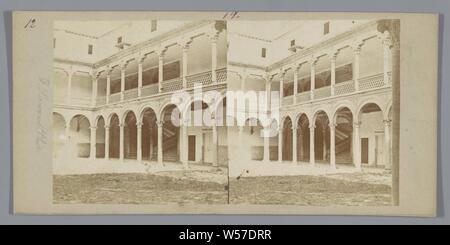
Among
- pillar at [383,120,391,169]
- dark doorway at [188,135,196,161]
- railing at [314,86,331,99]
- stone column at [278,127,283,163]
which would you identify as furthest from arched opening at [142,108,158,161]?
pillar at [383,120,391,169]

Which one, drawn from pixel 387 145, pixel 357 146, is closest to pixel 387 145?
pixel 387 145

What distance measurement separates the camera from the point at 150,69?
20.6 feet

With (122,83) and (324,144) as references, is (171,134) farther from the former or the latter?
(324,144)

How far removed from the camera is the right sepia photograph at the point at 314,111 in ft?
19.8

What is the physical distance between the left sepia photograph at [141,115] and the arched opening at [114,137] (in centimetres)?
1

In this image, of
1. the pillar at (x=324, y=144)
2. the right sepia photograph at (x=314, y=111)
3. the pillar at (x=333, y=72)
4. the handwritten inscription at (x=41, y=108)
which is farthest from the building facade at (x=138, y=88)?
the pillar at (x=333, y=72)

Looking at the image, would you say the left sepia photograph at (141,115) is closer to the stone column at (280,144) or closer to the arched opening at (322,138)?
the stone column at (280,144)

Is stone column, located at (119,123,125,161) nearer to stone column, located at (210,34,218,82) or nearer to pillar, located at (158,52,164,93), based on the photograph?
pillar, located at (158,52,164,93)

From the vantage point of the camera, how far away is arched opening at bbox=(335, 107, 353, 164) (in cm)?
608

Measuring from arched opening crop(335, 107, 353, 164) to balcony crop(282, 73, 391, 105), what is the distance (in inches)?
8.5

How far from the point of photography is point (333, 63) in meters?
6.10
